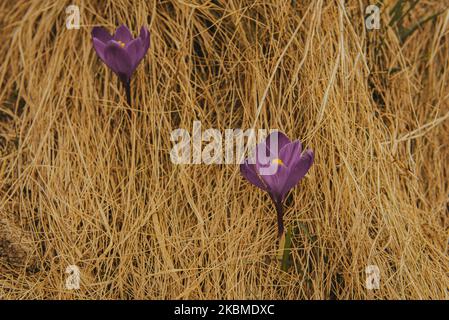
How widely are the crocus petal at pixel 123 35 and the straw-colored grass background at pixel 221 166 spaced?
0.13 metres

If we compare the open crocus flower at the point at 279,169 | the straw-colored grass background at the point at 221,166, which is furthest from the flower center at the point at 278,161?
the straw-colored grass background at the point at 221,166

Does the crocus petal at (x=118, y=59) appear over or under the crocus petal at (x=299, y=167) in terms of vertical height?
over

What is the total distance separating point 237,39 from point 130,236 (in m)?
0.59

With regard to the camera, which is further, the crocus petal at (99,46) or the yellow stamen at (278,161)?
the crocus petal at (99,46)

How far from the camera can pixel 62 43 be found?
2004mm

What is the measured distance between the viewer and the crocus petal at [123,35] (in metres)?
1.79

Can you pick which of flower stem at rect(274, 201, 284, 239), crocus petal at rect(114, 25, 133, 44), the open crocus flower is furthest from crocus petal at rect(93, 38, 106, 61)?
flower stem at rect(274, 201, 284, 239)

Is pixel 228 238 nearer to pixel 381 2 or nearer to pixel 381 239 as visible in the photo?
pixel 381 239

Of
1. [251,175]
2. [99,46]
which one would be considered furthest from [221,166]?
[99,46]

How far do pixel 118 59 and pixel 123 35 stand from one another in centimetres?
15

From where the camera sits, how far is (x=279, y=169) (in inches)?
57.3

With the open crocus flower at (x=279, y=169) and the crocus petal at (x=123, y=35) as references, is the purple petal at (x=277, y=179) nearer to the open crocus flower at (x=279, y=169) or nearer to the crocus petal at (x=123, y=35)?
the open crocus flower at (x=279, y=169)

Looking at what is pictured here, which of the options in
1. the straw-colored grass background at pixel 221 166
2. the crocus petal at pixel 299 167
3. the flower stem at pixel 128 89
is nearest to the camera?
the crocus petal at pixel 299 167
